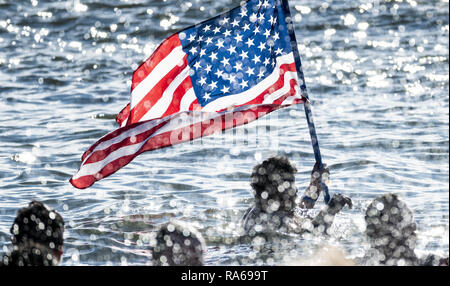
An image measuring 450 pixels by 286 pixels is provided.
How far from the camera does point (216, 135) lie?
1591 cm

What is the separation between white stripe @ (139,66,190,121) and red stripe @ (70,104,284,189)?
51 cm

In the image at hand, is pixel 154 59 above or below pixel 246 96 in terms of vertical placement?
above

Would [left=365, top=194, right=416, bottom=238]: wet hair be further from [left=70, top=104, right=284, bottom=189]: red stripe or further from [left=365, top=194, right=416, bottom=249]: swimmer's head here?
[left=70, top=104, right=284, bottom=189]: red stripe

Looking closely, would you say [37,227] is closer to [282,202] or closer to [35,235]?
[35,235]

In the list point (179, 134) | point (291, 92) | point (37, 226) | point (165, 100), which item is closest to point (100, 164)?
point (179, 134)

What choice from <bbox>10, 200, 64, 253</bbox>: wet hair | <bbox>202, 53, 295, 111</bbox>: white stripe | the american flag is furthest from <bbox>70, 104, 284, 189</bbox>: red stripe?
<bbox>10, 200, 64, 253</bbox>: wet hair

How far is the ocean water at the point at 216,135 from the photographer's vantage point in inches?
424

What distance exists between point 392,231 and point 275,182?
2010 millimetres

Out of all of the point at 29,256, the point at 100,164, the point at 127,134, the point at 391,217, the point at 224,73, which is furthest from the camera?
the point at 224,73

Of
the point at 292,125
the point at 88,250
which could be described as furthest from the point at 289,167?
the point at 292,125

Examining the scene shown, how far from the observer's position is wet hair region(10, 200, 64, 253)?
21.6ft

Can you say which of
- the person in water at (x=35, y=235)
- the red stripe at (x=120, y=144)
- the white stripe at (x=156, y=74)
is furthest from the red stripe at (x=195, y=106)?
the person in water at (x=35, y=235)

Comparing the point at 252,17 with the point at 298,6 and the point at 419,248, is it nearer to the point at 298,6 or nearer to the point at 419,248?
the point at 419,248
